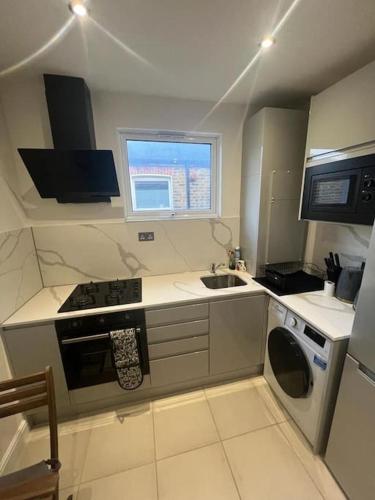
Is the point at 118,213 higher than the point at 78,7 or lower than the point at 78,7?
lower

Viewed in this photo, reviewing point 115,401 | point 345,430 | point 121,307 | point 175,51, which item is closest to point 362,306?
point 345,430

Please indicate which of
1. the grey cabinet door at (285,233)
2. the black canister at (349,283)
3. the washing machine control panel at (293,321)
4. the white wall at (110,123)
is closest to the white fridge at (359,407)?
the washing machine control panel at (293,321)

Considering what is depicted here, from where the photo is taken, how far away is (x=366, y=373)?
95 cm

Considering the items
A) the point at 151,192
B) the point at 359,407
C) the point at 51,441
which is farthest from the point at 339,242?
the point at 51,441

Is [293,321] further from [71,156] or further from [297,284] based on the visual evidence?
[71,156]

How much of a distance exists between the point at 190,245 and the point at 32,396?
152cm

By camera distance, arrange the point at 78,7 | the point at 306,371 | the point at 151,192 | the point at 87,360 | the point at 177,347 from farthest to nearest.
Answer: the point at 151,192 → the point at 177,347 → the point at 87,360 → the point at 306,371 → the point at 78,7

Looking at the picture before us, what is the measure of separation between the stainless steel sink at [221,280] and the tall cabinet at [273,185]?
183 millimetres

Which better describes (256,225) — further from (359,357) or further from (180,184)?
(359,357)

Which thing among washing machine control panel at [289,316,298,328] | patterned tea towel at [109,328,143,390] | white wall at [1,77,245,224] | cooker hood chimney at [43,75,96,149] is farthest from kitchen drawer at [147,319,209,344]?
cooker hood chimney at [43,75,96,149]

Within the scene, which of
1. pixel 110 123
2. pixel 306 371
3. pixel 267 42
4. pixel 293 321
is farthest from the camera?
pixel 110 123

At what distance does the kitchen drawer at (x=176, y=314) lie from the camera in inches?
59.4

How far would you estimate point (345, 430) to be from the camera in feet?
3.48

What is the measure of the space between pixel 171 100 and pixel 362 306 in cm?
199
